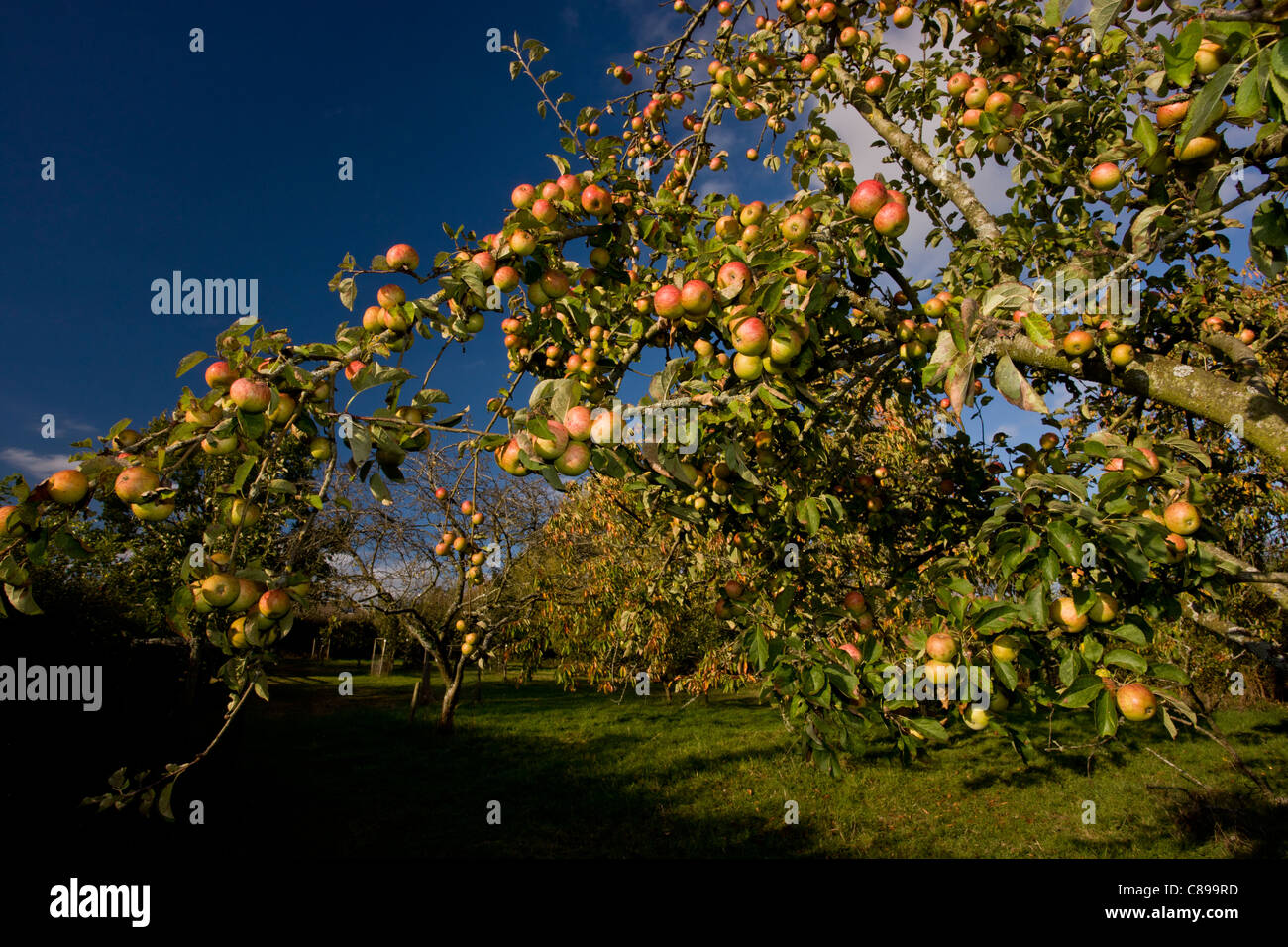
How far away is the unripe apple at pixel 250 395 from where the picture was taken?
1.31 metres

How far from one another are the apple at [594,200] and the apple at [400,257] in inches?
22.2

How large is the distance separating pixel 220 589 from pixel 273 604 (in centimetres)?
22

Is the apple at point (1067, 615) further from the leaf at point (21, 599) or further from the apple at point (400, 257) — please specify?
the leaf at point (21, 599)

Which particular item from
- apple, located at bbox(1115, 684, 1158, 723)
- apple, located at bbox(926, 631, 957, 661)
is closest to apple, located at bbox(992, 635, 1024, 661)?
apple, located at bbox(926, 631, 957, 661)

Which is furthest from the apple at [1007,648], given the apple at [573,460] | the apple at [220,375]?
the apple at [220,375]

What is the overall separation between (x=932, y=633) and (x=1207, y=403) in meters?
1.34

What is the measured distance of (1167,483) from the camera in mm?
1978

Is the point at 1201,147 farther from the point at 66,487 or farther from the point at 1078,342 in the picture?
the point at 66,487

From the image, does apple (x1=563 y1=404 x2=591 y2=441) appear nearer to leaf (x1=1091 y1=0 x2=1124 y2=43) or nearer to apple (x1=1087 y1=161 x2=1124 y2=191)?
leaf (x1=1091 y1=0 x2=1124 y2=43)

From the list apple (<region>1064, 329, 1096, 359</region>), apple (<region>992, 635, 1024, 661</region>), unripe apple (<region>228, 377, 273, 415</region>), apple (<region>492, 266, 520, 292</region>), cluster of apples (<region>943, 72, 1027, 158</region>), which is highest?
cluster of apples (<region>943, 72, 1027, 158</region>)

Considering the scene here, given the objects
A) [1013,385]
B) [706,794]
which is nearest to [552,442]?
[1013,385]

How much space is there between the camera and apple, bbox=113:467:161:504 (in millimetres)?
1357

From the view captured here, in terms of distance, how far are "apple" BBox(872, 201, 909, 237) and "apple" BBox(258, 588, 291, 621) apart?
212 centimetres
